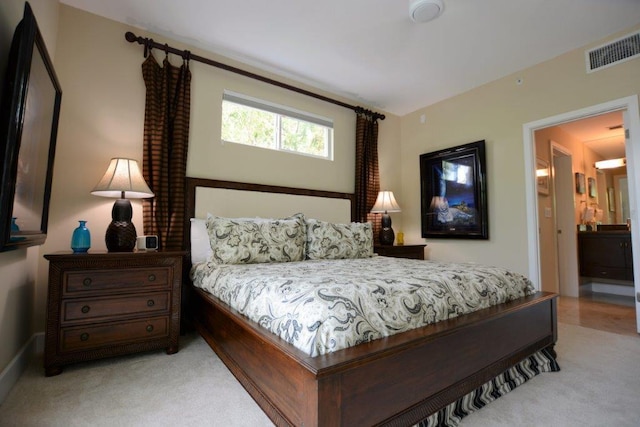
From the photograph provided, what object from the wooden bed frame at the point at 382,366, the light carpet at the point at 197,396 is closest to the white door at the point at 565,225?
the light carpet at the point at 197,396

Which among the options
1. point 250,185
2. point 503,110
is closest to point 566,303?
point 503,110

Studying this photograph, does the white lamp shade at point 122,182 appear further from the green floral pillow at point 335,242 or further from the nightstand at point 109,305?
the green floral pillow at point 335,242

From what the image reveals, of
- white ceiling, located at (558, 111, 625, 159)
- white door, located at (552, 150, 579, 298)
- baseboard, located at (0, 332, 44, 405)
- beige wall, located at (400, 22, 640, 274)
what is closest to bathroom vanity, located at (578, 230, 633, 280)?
white door, located at (552, 150, 579, 298)

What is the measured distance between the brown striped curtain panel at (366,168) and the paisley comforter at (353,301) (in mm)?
2278

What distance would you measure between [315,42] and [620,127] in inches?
184

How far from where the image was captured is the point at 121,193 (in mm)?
2408

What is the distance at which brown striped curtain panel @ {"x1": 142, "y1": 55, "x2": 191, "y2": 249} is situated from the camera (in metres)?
2.72

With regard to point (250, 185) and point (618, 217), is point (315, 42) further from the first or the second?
point (618, 217)

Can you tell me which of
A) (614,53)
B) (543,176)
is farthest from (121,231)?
(543,176)

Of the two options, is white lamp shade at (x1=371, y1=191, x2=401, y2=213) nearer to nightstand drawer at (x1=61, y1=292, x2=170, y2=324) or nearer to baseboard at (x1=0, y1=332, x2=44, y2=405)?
nightstand drawer at (x1=61, y1=292, x2=170, y2=324)

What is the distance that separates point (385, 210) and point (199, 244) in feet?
7.74

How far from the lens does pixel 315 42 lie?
9.91 ft

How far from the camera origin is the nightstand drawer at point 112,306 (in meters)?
1.92

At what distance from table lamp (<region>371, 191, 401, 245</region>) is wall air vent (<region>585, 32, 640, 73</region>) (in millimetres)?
2364
